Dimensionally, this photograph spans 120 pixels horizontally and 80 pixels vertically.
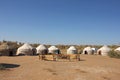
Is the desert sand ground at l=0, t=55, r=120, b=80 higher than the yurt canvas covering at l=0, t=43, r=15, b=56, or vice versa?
the yurt canvas covering at l=0, t=43, r=15, b=56

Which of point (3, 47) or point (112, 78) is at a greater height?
point (3, 47)

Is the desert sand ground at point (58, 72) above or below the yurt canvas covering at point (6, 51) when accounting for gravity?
below

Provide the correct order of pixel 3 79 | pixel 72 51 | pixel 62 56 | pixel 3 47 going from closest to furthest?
pixel 3 79, pixel 62 56, pixel 3 47, pixel 72 51

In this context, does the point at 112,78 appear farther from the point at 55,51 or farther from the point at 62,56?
the point at 55,51

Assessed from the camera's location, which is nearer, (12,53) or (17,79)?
(17,79)

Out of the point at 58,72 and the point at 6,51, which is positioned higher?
the point at 6,51

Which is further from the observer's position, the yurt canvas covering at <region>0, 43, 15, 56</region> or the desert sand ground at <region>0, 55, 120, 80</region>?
the yurt canvas covering at <region>0, 43, 15, 56</region>

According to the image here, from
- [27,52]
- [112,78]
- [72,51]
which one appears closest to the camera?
[112,78]

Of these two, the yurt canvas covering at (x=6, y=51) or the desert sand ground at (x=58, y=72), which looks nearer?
the desert sand ground at (x=58, y=72)

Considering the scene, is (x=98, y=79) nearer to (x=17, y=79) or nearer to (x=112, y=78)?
(x=112, y=78)

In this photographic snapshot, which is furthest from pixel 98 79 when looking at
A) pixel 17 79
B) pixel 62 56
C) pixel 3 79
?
pixel 62 56

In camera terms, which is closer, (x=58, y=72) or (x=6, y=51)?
(x=58, y=72)

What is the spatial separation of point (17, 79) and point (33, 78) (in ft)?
4.22

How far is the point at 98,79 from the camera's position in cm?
1579
